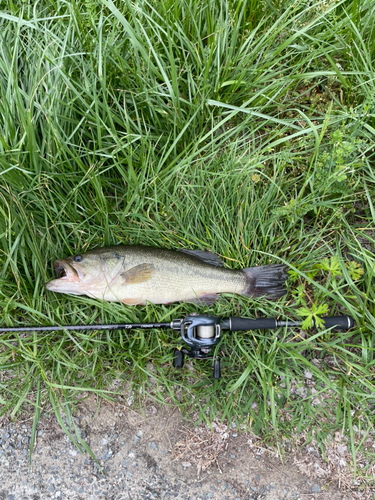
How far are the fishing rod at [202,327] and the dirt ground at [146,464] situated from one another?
25.8 inches

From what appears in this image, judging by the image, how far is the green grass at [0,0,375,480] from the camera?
9.64 ft

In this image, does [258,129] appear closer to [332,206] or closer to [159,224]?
[332,206]

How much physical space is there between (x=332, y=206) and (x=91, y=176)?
2.23m

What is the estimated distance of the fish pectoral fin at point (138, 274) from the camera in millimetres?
2982

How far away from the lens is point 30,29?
307 cm

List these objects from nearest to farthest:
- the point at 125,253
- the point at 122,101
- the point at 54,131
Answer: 1. the point at 54,131
2. the point at 125,253
3. the point at 122,101

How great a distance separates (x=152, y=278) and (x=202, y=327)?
63 centimetres

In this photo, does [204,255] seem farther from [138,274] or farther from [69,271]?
[69,271]

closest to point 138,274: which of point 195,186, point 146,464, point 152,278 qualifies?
point 152,278

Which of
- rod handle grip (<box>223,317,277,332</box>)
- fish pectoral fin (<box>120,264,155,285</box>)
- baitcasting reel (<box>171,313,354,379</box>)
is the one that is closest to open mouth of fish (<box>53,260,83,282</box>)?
fish pectoral fin (<box>120,264,155,285</box>)

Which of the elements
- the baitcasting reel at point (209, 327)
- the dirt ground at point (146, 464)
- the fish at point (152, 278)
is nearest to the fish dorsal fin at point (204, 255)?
the fish at point (152, 278)

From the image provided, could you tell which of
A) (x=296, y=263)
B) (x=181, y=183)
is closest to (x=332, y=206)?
(x=296, y=263)

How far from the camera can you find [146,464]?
3.02 m

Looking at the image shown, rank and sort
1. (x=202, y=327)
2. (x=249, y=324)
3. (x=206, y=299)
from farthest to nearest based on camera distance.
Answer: (x=206, y=299), (x=249, y=324), (x=202, y=327)
